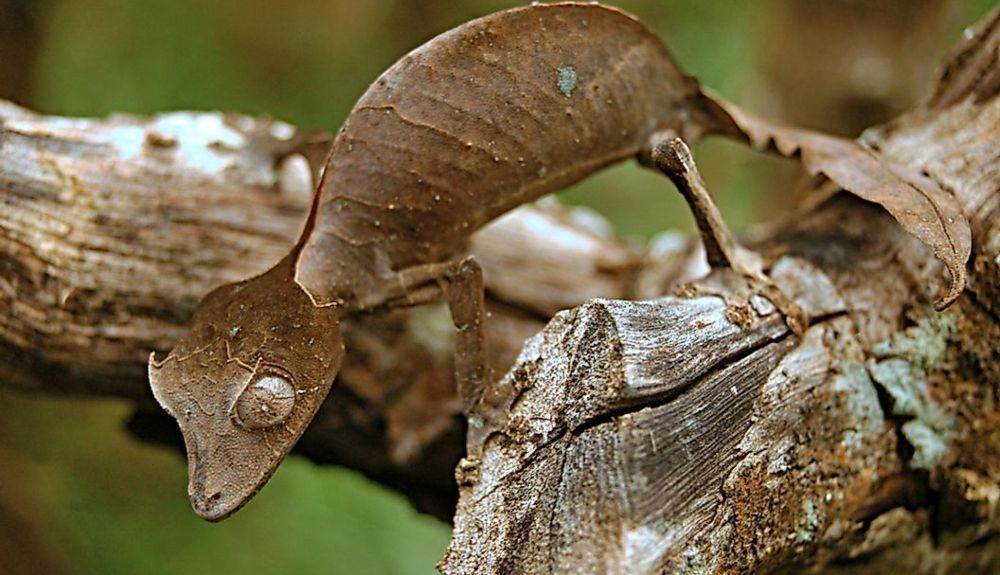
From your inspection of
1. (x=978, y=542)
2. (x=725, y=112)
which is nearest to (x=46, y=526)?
(x=725, y=112)

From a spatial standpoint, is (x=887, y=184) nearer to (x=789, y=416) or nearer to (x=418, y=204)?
(x=789, y=416)

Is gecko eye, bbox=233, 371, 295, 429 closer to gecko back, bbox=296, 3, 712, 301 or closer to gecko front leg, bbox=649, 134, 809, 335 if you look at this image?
gecko back, bbox=296, 3, 712, 301

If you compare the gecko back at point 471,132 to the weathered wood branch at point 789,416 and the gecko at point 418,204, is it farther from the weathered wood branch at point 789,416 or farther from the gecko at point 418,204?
the weathered wood branch at point 789,416

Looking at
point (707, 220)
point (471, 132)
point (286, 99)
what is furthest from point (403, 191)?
point (286, 99)

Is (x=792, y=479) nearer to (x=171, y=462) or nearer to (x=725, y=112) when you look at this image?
(x=725, y=112)

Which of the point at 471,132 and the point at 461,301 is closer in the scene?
the point at 471,132

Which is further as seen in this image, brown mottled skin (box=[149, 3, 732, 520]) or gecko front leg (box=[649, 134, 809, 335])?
gecko front leg (box=[649, 134, 809, 335])

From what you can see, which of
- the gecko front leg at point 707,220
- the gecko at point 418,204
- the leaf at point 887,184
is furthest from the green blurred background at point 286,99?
the gecko front leg at point 707,220

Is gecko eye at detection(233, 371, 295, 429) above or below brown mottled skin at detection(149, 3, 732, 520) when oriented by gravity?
below

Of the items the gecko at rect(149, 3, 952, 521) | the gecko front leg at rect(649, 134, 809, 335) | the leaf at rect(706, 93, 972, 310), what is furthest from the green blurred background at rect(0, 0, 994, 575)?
the gecko front leg at rect(649, 134, 809, 335)
